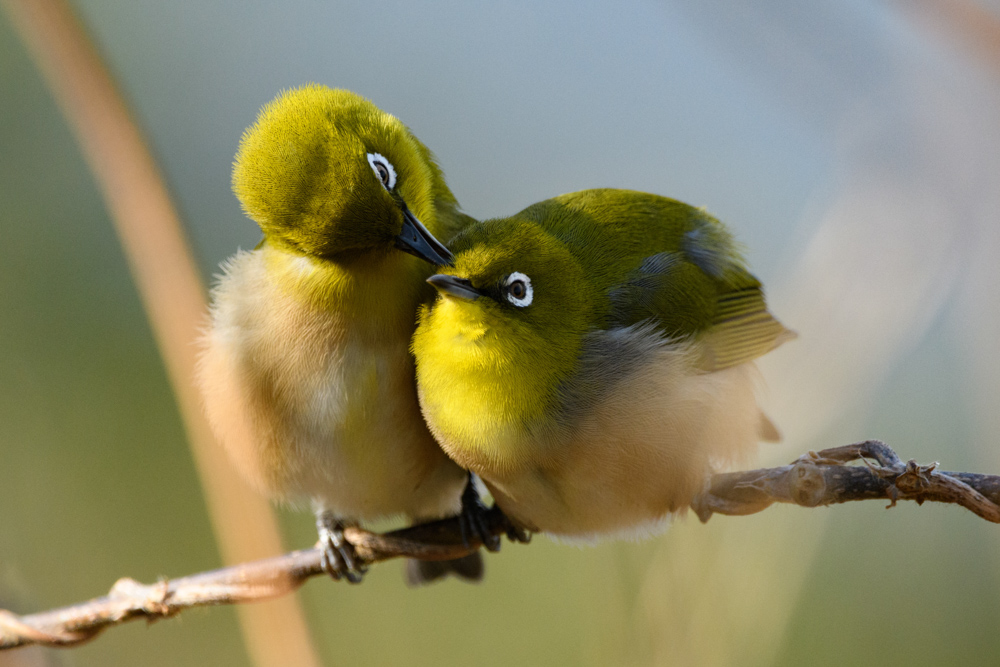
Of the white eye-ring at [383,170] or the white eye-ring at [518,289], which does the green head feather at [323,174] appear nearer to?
the white eye-ring at [383,170]

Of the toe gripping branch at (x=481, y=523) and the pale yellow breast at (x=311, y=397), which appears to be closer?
the pale yellow breast at (x=311, y=397)

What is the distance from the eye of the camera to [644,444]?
114 centimetres

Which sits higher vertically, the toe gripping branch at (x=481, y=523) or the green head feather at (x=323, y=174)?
the green head feather at (x=323, y=174)

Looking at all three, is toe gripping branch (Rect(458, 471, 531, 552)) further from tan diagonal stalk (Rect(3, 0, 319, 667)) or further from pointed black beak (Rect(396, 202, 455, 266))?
pointed black beak (Rect(396, 202, 455, 266))

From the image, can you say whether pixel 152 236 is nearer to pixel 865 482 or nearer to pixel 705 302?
pixel 705 302

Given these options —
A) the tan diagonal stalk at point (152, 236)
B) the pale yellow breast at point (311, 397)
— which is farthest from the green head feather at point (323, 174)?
the tan diagonal stalk at point (152, 236)

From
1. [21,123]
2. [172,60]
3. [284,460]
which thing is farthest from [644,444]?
[21,123]

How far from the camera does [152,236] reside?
1.46 m

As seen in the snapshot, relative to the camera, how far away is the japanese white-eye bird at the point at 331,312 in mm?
1151

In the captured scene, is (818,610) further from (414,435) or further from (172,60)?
(172,60)

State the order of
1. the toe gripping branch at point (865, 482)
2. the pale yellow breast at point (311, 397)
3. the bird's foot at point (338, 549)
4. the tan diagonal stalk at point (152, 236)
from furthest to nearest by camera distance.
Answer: the bird's foot at point (338, 549), the tan diagonal stalk at point (152, 236), the pale yellow breast at point (311, 397), the toe gripping branch at point (865, 482)

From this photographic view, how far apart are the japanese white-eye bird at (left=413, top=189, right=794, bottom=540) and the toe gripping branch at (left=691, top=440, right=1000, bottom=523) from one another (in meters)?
0.18

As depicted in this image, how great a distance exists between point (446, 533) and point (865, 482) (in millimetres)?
784

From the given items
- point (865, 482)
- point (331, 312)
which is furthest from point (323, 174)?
point (865, 482)
